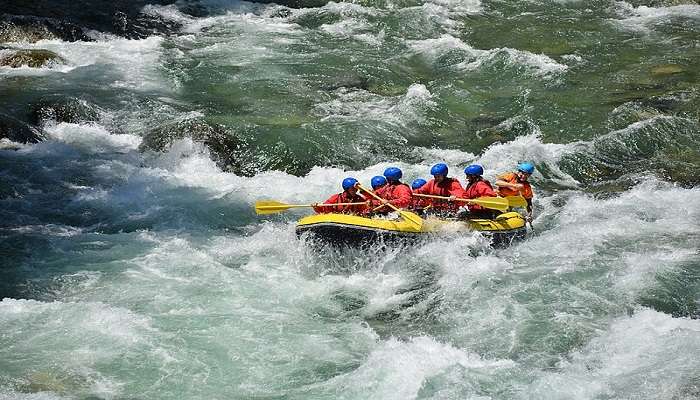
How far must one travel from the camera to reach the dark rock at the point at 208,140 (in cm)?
1293

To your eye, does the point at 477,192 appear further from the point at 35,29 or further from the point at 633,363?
the point at 35,29

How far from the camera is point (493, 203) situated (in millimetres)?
10320

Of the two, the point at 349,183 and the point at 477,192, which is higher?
the point at 349,183

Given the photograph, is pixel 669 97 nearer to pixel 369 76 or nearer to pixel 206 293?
pixel 369 76

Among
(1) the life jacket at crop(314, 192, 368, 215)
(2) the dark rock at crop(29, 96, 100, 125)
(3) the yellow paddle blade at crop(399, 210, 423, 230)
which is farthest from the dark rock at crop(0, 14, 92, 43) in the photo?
(3) the yellow paddle blade at crop(399, 210, 423, 230)

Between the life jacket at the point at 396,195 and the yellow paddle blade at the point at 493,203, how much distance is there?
81 cm

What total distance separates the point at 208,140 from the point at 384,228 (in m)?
4.29

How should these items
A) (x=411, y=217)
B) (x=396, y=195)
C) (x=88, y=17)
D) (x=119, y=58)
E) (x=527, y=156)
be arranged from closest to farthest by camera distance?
(x=411, y=217) → (x=396, y=195) → (x=527, y=156) → (x=119, y=58) → (x=88, y=17)

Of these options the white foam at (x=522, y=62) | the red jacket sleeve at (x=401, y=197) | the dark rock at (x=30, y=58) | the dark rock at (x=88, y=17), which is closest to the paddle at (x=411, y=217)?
the red jacket sleeve at (x=401, y=197)

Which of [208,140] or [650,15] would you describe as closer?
[208,140]

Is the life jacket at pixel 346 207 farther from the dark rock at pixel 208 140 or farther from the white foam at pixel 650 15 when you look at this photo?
the white foam at pixel 650 15

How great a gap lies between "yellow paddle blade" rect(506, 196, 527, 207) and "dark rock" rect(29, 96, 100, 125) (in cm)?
730

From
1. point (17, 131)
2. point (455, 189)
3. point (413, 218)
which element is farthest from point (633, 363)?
point (17, 131)

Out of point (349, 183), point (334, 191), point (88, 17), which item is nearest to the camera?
point (349, 183)
